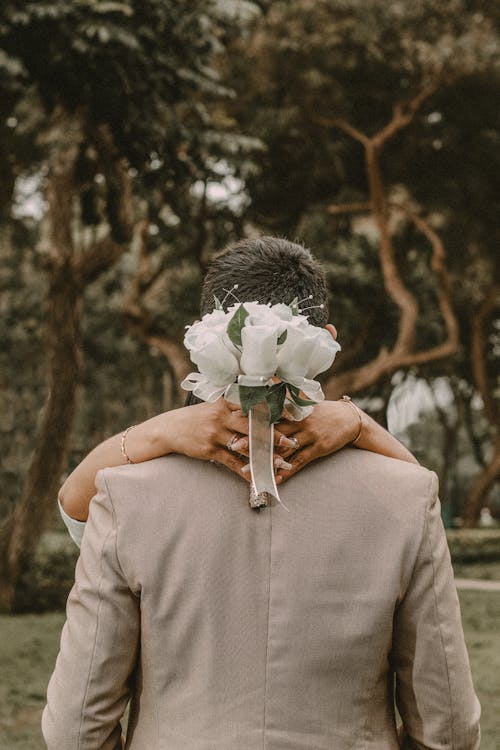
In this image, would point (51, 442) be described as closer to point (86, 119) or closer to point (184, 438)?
point (86, 119)

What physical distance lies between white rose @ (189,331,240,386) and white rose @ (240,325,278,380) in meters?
0.02

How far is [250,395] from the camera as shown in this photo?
1529mm

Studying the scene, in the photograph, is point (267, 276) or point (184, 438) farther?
point (267, 276)

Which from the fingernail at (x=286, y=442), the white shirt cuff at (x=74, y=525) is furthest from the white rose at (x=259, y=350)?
the white shirt cuff at (x=74, y=525)

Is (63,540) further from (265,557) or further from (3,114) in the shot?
(265,557)

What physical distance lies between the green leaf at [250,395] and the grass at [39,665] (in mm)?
4641

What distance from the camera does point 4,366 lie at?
2109 cm

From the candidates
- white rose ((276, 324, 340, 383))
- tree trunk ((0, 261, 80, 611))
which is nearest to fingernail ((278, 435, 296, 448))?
white rose ((276, 324, 340, 383))

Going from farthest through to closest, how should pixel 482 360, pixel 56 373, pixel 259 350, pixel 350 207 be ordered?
1. pixel 482 360
2. pixel 350 207
3. pixel 56 373
4. pixel 259 350

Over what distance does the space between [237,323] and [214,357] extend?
0.23 ft

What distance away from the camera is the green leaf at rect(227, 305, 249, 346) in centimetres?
150

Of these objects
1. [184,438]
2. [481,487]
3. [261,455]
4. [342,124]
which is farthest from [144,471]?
[481,487]

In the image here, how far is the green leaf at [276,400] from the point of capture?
153 centimetres

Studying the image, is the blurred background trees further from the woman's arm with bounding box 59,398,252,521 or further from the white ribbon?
the white ribbon
